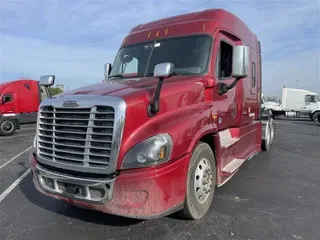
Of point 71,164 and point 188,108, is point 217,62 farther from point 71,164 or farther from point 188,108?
point 71,164

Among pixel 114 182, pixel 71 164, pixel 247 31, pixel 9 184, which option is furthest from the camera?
pixel 247 31

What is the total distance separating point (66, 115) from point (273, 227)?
2.96 metres

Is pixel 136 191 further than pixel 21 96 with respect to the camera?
No

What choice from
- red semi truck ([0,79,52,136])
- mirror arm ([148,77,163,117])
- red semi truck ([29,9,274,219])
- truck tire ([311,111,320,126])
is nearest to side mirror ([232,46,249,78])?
red semi truck ([29,9,274,219])

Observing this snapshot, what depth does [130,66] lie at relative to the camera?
5.42m

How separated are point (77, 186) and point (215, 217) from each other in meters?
1.95

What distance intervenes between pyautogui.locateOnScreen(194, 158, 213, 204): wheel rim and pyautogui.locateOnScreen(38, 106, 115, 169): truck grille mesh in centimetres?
130

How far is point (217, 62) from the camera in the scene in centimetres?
491

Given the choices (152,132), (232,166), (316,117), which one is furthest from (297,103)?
(152,132)

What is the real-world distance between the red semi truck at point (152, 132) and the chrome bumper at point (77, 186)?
0.04ft

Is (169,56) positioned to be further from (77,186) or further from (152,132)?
(77,186)

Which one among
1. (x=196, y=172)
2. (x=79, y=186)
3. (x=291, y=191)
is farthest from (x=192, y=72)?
(x=291, y=191)

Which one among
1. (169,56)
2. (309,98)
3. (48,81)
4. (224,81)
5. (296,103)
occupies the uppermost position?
(169,56)

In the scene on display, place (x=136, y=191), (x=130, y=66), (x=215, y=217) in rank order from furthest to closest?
(x=130, y=66) → (x=215, y=217) → (x=136, y=191)
